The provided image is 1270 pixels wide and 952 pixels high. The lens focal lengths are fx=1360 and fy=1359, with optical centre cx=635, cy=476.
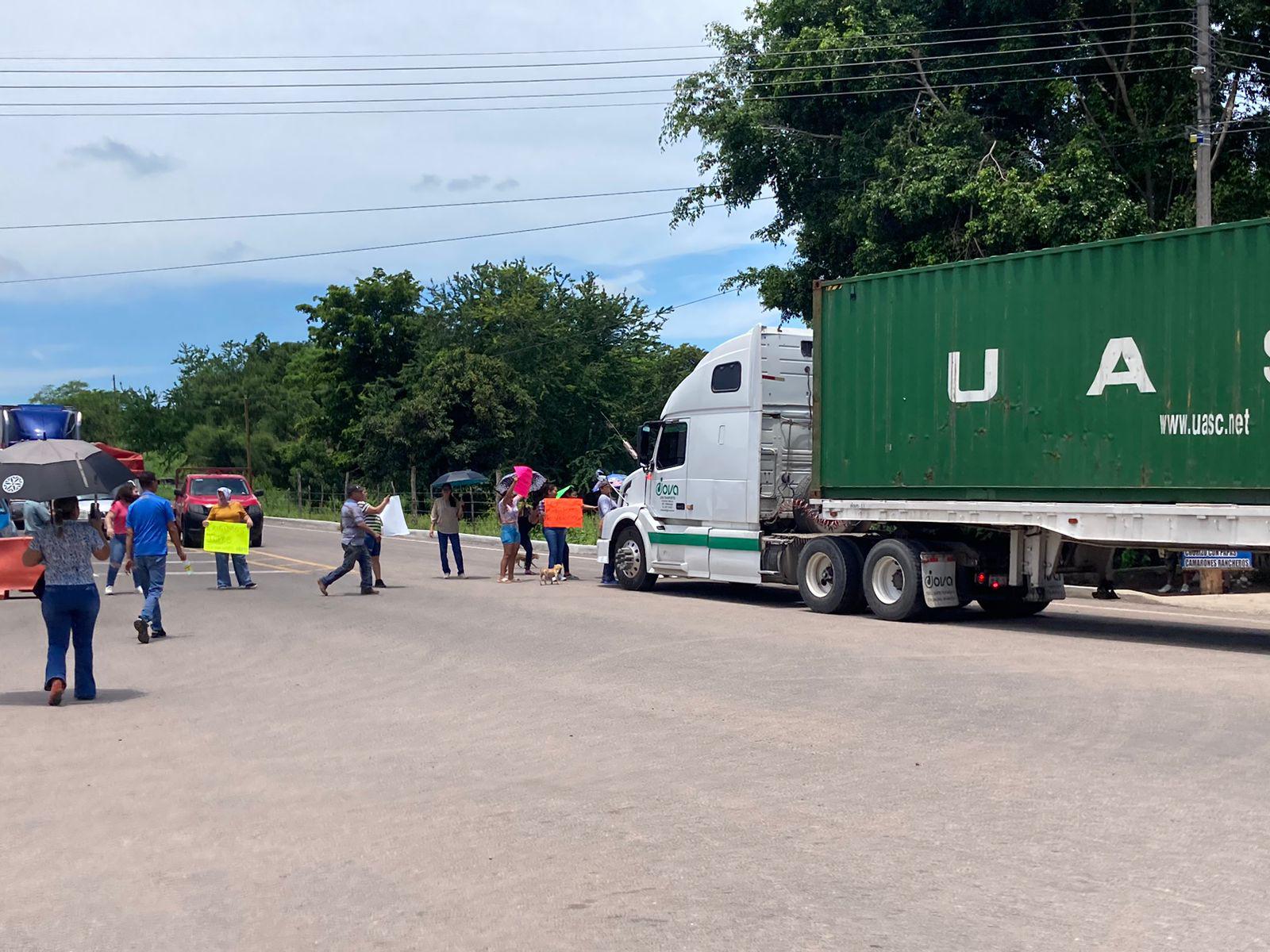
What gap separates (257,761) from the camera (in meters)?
8.27

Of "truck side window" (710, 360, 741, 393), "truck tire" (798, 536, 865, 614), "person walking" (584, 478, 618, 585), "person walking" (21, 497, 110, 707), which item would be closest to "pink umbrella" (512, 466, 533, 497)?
"person walking" (584, 478, 618, 585)

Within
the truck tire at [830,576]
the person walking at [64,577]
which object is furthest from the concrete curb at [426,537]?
the person walking at [64,577]

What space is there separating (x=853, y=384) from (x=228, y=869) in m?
12.4

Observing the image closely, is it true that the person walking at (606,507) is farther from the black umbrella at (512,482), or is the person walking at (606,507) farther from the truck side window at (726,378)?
the truck side window at (726,378)

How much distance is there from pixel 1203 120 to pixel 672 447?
30.4ft

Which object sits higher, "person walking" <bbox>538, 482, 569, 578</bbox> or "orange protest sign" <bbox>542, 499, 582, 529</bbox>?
"orange protest sign" <bbox>542, 499, 582, 529</bbox>

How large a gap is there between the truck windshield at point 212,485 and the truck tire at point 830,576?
20.1 m

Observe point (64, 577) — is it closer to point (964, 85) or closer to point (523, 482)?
point (523, 482)

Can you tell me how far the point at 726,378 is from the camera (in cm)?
1942

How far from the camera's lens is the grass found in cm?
3556

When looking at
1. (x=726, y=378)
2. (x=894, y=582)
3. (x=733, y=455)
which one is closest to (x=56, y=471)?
(x=894, y=582)

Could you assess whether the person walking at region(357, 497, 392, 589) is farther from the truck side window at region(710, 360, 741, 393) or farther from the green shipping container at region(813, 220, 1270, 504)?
the green shipping container at region(813, 220, 1270, 504)

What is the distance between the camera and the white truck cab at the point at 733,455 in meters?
18.9

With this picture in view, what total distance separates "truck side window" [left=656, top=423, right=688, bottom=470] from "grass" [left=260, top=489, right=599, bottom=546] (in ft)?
30.9
